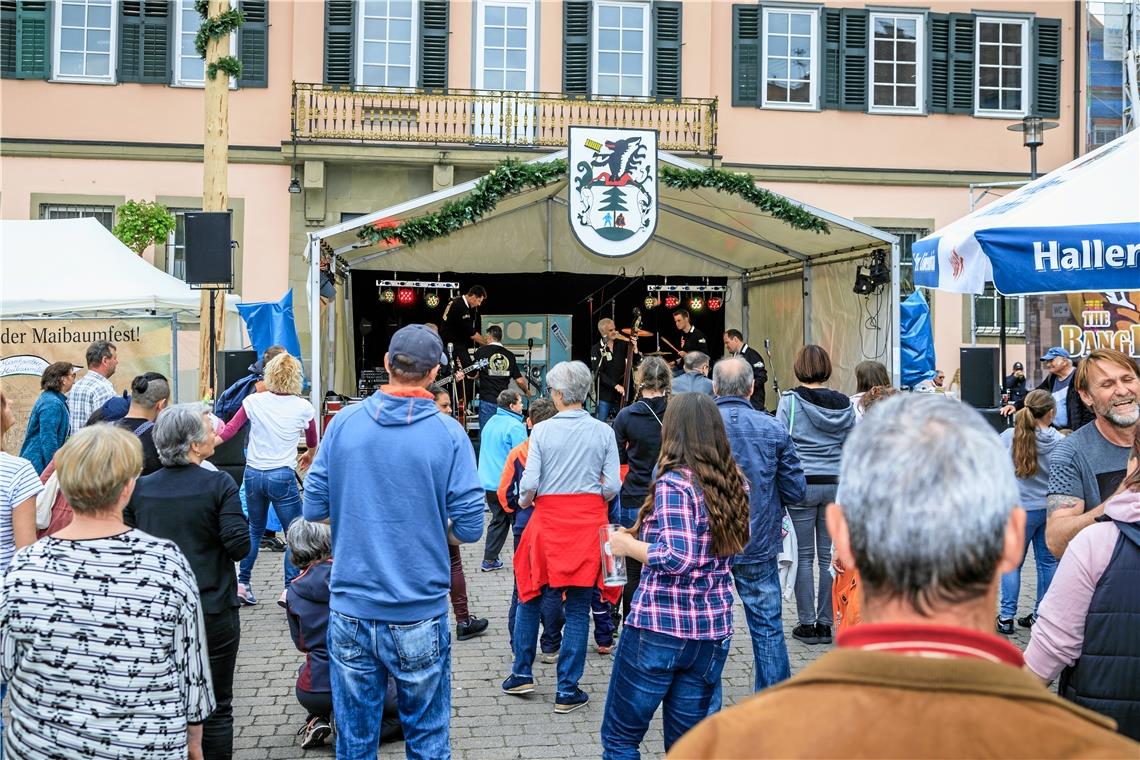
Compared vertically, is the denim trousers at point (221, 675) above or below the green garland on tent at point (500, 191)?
below

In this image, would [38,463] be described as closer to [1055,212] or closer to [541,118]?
[1055,212]

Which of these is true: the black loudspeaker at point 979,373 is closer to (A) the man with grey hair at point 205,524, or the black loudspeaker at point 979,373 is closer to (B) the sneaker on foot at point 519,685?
(B) the sneaker on foot at point 519,685

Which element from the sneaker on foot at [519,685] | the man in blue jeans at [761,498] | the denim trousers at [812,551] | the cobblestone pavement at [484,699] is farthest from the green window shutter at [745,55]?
the sneaker on foot at [519,685]

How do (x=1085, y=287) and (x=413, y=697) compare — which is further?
(x=1085, y=287)

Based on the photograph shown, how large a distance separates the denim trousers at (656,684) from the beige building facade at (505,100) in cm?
1367

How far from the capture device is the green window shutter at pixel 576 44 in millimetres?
17641

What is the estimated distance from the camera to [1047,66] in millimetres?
18734

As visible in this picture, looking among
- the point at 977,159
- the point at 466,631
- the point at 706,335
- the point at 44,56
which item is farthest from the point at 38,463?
the point at 977,159

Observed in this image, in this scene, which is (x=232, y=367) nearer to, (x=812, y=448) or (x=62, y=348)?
(x=62, y=348)

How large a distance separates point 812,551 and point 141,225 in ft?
41.1

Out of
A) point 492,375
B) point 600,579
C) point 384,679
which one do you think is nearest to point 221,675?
point 384,679

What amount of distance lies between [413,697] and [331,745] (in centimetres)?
166

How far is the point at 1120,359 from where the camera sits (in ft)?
13.9

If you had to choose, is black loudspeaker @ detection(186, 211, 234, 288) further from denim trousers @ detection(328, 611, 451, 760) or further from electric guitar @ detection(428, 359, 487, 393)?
denim trousers @ detection(328, 611, 451, 760)
